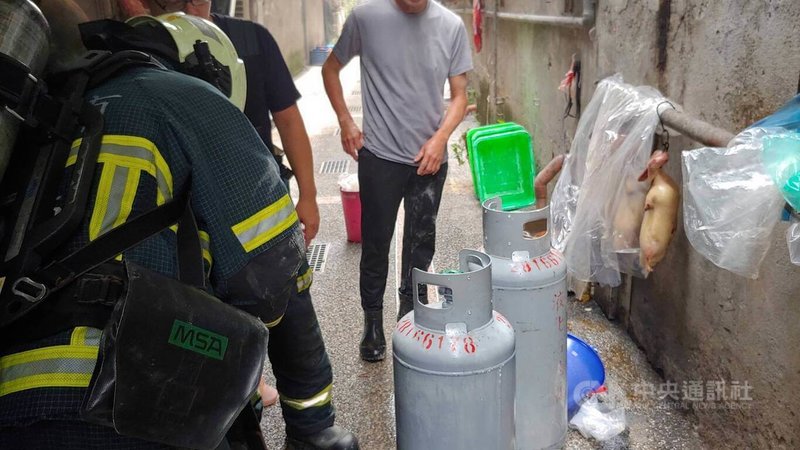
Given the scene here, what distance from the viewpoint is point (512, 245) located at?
2307 millimetres

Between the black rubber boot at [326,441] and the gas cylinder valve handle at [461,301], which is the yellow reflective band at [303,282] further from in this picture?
the black rubber boot at [326,441]

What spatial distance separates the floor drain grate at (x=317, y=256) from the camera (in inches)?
187

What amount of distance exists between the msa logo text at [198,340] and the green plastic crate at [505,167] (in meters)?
2.90

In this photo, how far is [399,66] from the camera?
10.6ft

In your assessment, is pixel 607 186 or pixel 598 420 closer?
pixel 598 420

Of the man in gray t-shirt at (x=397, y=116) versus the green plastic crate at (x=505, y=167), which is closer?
the man in gray t-shirt at (x=397, y=116)

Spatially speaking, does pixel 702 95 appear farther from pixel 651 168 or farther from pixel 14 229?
pixel 14 229

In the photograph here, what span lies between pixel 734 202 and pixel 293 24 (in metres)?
16.0

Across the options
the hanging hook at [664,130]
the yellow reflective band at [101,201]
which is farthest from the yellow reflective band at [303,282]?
the hanging hook at [664,130]

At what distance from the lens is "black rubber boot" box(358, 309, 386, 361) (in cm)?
341

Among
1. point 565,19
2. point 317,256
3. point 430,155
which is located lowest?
point 317,256

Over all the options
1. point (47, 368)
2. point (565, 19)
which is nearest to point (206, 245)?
point (47, 368)

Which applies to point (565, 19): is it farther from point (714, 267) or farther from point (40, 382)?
point (40, 382)

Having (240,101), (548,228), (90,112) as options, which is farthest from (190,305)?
A: (548,228)
